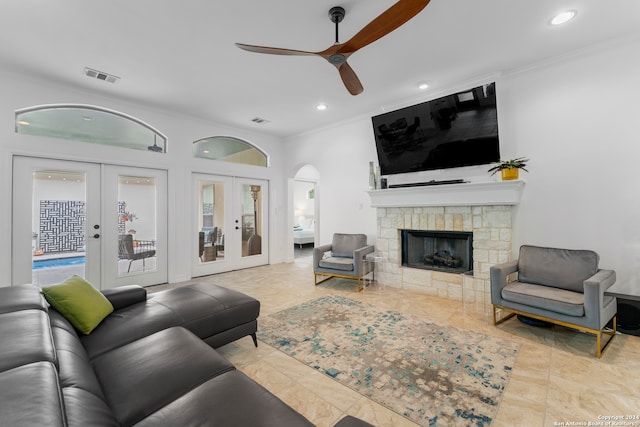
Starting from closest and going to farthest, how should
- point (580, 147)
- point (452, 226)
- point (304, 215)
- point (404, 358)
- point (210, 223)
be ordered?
1. point (404, 358)
2. point (580, 147)
3. point (452, 226)
4. point (210, 223)
5. point (304, 215)

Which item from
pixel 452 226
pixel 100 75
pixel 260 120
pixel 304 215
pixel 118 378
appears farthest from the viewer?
pixel 304 215

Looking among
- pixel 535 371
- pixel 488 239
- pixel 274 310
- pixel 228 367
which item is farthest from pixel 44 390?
pixel 488 239

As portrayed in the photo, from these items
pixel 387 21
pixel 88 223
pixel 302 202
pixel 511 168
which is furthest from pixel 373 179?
pixel 302 202

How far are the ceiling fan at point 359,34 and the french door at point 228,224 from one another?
143 inches

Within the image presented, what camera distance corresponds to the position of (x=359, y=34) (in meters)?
2.03

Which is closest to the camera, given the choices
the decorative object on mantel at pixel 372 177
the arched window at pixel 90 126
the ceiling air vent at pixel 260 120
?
the arched window at pixel 90 126

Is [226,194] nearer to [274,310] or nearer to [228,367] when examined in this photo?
[274,310]

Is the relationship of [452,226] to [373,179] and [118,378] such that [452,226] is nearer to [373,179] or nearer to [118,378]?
[373,179]

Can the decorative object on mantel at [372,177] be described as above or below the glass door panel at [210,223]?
above

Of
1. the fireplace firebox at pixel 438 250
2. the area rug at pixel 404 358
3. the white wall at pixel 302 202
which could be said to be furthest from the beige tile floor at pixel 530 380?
the white wall at pixel 302 202

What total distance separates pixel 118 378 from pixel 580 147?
179 inches

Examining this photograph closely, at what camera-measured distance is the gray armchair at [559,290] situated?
2326 mm

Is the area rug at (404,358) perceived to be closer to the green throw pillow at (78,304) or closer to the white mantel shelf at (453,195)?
the green throw pillow at (78,304)

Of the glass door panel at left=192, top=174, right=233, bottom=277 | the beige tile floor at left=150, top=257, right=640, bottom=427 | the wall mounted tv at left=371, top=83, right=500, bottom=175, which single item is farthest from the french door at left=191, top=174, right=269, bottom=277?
the wall mounted tv at left=371, top=83, right=500, bottom=175
